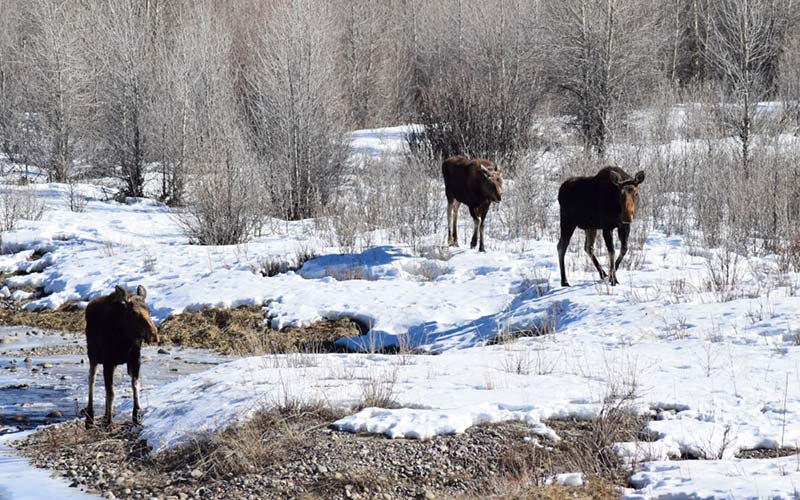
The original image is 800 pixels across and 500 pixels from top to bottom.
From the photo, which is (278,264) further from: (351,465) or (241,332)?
(351,465)

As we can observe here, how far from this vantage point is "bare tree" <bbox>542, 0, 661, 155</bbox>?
109 feet

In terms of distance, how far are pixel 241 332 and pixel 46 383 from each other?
3654 millimetres

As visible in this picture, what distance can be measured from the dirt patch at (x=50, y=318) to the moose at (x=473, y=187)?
7064 mm

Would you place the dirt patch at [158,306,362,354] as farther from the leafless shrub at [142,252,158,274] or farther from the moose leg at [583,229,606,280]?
the moose leg at [583,229,606,280]

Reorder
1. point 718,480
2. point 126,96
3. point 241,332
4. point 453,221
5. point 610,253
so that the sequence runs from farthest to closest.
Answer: point 126,96, point 453,221, point 241,332, point 610,253, point 718,480

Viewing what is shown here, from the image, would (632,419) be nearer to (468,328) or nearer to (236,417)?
(236,417)

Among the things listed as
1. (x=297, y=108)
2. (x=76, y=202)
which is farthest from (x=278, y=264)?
(x=76, y=202)

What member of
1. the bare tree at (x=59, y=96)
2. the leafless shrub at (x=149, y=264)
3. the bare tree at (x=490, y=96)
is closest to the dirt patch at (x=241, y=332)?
the leafless shrub at (x=149, y=264)

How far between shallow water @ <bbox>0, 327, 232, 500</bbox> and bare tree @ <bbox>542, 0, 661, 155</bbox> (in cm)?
2073

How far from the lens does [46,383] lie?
1232cm

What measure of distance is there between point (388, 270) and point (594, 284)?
440cm

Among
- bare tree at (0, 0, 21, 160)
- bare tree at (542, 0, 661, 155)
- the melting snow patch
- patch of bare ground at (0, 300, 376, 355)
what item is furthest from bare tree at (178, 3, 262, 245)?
the melting snow patch

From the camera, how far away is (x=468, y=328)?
14.1 meters

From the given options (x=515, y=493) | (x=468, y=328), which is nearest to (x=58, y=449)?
(x=515, y=493)
